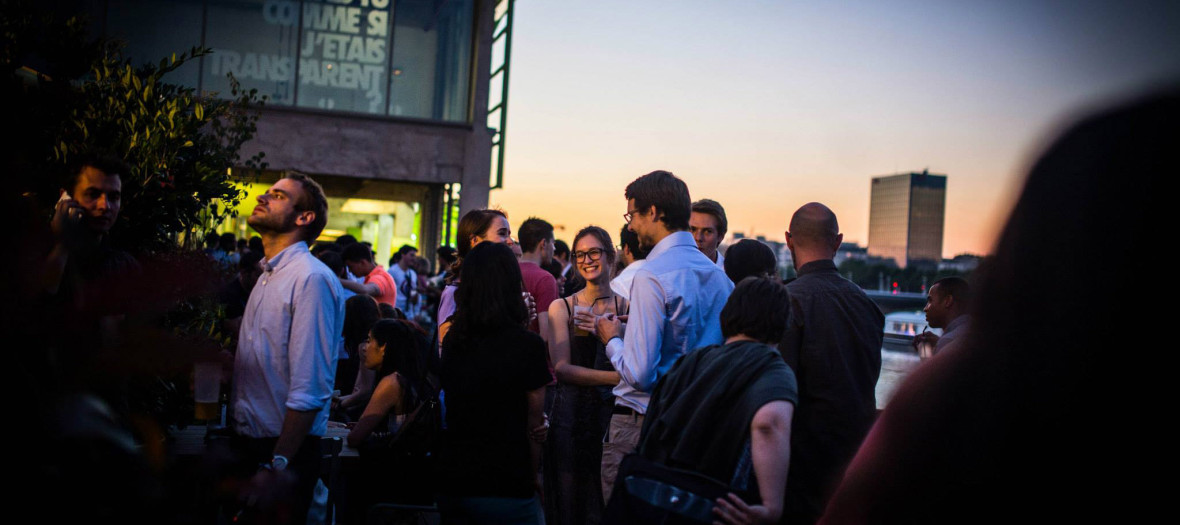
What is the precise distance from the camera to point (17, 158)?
0.84 m

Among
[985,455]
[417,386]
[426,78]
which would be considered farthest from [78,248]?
[426,78]

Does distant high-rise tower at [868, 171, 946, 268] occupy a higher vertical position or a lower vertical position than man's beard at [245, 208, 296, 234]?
higher

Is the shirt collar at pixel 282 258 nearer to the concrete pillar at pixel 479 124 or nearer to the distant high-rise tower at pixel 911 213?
the distant high-rise tower at pixel 911 213

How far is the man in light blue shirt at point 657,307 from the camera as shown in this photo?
404cm

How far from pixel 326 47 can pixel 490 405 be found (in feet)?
65.3

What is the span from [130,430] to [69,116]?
3687 mm

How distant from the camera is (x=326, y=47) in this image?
71.2 feet

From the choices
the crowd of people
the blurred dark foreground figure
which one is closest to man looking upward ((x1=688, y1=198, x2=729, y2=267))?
the crowd of people

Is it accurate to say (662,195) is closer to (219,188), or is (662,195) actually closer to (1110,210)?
(219,188)

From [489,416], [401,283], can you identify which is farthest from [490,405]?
[401,283]

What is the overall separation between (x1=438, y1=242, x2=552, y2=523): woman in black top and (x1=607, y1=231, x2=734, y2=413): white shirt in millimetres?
450

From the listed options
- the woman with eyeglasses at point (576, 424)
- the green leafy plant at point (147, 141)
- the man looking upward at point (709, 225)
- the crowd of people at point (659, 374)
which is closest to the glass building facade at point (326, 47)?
the crowd of people at point (659, 374)

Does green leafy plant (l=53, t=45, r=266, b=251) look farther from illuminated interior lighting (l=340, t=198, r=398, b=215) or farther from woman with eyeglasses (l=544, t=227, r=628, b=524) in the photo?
illuminated interior lighting (l=340, t=198, r=398, b=215)

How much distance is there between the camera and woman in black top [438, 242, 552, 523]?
12.0ft
